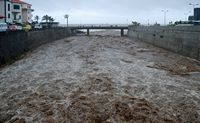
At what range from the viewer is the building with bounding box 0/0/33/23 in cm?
7625

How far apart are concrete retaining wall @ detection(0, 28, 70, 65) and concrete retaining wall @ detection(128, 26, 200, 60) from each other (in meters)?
22.5

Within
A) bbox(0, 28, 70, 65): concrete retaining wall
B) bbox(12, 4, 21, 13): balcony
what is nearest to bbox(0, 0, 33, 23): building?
bbox(12, 4, 21, 13): balcony

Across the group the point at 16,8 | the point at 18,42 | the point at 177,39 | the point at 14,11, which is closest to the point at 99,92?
the point at 18,42

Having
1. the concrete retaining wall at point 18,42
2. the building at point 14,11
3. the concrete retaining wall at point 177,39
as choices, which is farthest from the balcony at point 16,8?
the concrete retaining wall at point 177,39

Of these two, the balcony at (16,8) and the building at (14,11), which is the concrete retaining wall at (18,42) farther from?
the balcony at (16,8)

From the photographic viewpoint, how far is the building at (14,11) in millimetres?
76250

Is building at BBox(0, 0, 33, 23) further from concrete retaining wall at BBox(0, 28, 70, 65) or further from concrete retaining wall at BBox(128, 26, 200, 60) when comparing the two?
concrete retaining wall at BBox(128, 26, 200, 60)

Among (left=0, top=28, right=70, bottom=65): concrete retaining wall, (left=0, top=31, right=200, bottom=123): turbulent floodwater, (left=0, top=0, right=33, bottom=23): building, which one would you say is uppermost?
(left=0, top=0, right=33, bottom=23): building

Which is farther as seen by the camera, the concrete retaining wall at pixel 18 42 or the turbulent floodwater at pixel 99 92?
the concrete retaining wall at pixel 18 42

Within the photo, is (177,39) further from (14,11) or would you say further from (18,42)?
(14,11)

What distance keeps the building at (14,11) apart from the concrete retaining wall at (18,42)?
67.1 ft

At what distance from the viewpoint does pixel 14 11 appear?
280ft

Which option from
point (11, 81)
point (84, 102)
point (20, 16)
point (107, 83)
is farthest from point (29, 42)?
point (20, 16)

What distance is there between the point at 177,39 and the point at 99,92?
2680 centimetres
